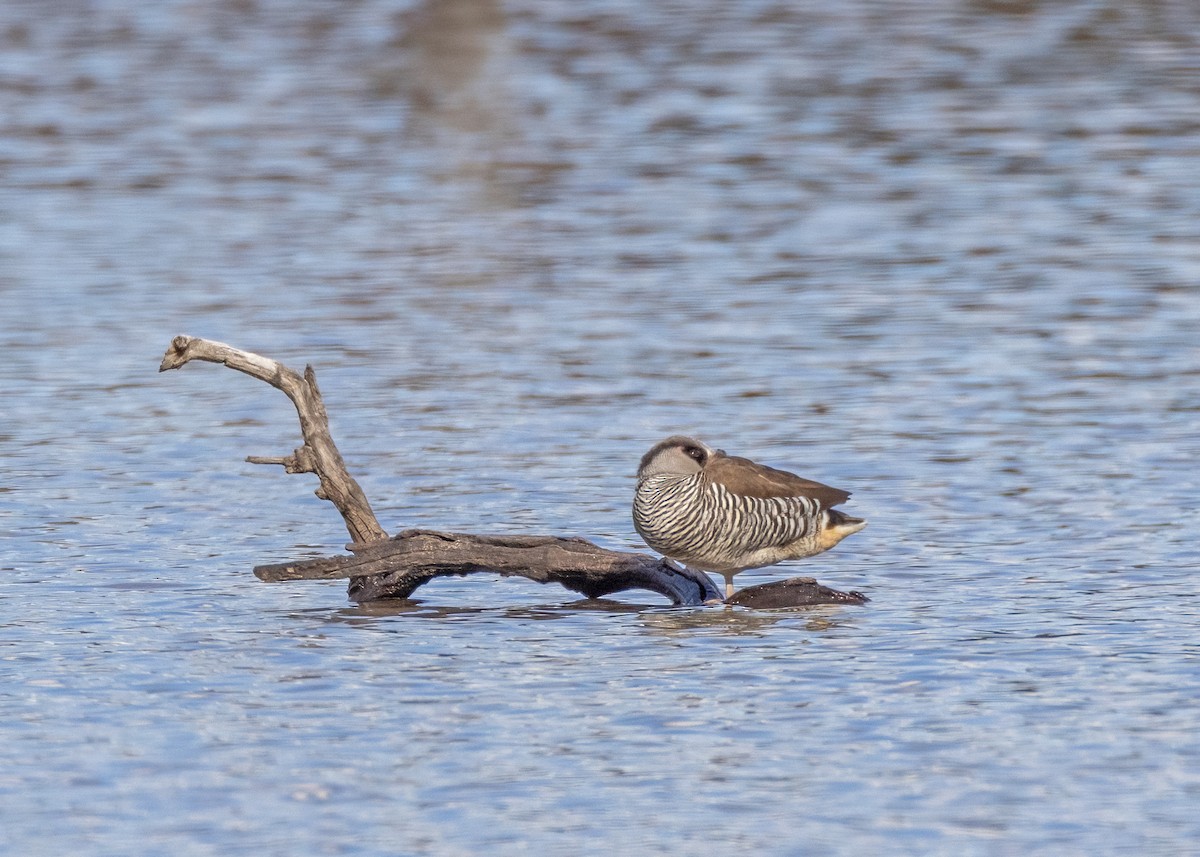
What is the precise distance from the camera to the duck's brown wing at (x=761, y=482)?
40.7 feet

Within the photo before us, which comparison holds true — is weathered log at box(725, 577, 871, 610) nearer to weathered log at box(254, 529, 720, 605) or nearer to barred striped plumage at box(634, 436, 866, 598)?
barred striped plumage at box(634, 436, 866, 598)

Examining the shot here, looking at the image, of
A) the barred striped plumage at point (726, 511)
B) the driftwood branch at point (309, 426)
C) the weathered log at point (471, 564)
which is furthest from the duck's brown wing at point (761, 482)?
the driftwood branch at point (309, 426)

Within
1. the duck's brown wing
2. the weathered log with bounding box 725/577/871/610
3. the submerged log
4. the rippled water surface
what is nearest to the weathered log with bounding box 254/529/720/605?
the submerged log

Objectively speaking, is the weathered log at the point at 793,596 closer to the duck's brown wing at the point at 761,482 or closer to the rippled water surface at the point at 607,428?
the rippled water surface at the point at 607,428

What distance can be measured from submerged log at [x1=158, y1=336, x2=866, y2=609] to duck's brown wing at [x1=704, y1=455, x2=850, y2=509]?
526 mm

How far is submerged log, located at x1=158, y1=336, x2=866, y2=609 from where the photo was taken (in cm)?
1213

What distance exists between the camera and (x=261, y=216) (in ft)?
88.4

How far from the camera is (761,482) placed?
41.0 feet

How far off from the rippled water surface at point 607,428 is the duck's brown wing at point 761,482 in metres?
0.72

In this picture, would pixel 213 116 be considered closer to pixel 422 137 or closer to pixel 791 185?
pixel 422 137

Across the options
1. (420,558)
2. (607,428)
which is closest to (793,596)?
(420,558)

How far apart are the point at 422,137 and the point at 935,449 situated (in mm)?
18090

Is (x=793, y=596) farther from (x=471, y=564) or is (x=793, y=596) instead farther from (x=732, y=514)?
(x=471, y=564)

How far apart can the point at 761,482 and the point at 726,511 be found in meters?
0.47
